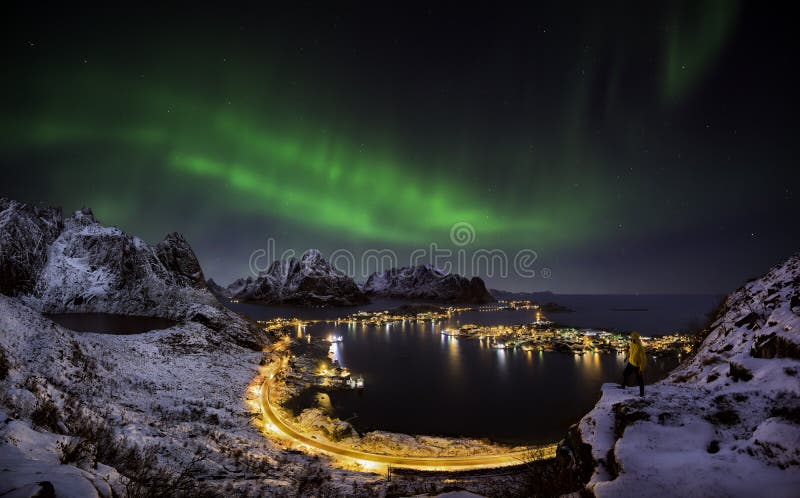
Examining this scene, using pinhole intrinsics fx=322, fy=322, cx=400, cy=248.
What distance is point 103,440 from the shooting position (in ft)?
43.7

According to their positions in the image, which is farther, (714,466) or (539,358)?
(539,358)

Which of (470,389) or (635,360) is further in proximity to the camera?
(470,389)

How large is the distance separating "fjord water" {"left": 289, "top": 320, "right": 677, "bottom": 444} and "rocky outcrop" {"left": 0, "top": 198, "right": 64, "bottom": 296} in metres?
56.2

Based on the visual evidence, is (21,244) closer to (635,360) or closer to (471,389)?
(471,389)

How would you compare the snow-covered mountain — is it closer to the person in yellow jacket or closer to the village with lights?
the village with lights

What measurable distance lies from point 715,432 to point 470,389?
2363 inches

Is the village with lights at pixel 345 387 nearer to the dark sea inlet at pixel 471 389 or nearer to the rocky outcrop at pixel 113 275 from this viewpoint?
the dark sea inlet at pixel 471 389

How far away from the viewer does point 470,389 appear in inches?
2461

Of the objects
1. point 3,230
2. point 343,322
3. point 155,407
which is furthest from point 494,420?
point 343,322

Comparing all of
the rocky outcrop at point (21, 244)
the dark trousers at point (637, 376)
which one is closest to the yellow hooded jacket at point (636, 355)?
the dark trousers at point (637, 376)

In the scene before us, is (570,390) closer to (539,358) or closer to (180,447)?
(539,358)

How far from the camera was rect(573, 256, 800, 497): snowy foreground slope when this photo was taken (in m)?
6.07

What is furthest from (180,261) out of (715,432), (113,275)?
(715,432)

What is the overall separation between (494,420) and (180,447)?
41413mm
